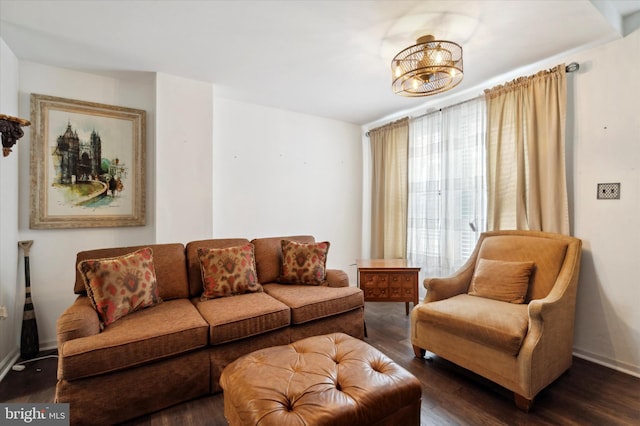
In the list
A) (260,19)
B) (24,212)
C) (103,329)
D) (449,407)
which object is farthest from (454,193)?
(24,212)

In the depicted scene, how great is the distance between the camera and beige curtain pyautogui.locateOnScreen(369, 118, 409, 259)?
3.75 meters

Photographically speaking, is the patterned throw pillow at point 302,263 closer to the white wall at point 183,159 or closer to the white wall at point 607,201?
the white wall at point 183,159

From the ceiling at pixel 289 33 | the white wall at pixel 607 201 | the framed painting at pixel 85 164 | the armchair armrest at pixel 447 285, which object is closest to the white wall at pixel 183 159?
the ceiling at pixel 289 33

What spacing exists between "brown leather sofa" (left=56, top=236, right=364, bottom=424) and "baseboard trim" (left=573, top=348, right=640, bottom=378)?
174 cm

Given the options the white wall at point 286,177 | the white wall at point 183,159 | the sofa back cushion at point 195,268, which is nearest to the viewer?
the sofa back cushion at point 195,268

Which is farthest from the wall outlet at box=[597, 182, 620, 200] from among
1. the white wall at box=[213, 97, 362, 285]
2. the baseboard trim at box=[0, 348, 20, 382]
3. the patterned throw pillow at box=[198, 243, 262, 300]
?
the baseboard trim at box=[0, 348, 20, 382]

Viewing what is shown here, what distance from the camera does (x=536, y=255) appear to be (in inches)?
87.8

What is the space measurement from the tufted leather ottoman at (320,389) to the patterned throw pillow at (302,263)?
3.71 feet

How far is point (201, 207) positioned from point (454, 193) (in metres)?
2.73

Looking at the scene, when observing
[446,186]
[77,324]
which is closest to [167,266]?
[77,324]

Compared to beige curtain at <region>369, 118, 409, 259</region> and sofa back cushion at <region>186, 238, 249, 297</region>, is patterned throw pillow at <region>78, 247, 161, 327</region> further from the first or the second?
beige curtain at <region>369, 118, 409, 259</region>

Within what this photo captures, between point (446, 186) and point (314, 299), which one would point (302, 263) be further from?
point (446, 186)

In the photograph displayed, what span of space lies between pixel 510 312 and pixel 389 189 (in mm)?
2279

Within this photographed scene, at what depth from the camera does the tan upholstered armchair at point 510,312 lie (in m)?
1.69
